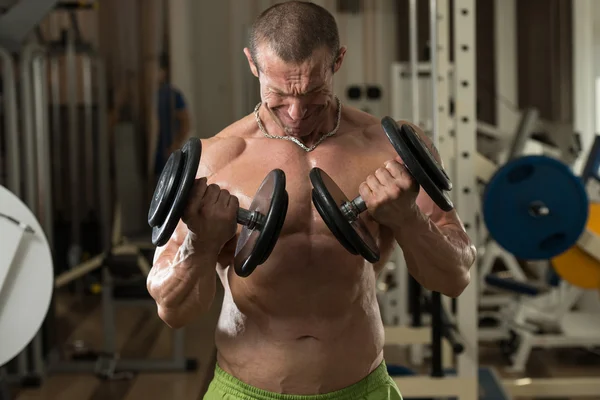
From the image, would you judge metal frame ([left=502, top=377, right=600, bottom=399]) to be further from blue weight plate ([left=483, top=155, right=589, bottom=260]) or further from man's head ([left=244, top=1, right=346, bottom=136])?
man's head ([left=244, top=1, right=346, bottom=136])

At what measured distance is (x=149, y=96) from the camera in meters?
3.78

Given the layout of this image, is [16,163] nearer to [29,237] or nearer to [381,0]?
[29,237]

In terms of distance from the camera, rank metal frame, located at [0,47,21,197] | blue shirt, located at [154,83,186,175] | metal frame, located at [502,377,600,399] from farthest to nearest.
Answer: blue shirt, located at [154,83,186,175] → metal frame, located at [0,47,21,197] → metal frame, located at [502,377,600,399]

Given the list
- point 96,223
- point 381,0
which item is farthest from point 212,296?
point 381,0

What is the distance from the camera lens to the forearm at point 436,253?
3.26 feet

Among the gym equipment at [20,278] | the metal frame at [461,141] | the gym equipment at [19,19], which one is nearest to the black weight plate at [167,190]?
the gym equipment at [20,278]

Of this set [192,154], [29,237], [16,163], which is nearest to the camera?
[192,154]

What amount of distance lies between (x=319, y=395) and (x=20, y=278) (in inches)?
42.5

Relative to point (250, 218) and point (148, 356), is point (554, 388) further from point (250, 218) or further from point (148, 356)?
point (250, 218)

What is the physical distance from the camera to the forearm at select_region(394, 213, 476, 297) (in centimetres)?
99

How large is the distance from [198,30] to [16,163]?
144 cm

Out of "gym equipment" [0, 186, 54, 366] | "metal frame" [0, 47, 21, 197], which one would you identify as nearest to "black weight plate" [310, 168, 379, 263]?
"gym equipment" [0, 186, 54, 366]

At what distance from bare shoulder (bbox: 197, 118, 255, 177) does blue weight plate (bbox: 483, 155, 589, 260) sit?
135 centimetres

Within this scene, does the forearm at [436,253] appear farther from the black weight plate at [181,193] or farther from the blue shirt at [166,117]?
the blue shirt at [166,117]
